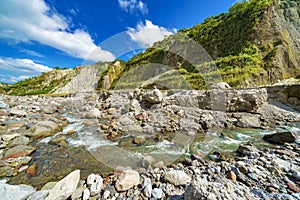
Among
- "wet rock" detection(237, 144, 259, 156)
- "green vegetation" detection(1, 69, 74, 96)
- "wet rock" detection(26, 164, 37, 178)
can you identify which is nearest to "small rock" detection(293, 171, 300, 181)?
"wet rock" detection(237, 144, 259, 156)

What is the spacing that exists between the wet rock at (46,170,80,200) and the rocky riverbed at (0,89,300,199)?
0.01 meters

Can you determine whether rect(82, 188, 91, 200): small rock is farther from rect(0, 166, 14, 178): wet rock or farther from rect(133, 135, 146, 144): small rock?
rect(133, 135, 146, 144): small rock

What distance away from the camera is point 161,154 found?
3.63m

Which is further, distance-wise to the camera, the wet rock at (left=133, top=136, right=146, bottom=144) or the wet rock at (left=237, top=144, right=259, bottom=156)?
the wet rock at (left=133, top=136, right=146, bottom=144)

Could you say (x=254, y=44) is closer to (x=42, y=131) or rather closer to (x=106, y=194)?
(x=106, y=194)

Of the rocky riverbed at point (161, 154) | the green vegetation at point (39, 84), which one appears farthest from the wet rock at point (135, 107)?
the green vegetation at point (39, 84)

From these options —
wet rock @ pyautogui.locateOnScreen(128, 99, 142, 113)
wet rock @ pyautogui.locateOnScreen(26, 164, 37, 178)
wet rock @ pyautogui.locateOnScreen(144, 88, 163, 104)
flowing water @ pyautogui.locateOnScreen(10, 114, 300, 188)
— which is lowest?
wet rock @ pyautogui.locateOnScreen(26, 164, 37, 178)

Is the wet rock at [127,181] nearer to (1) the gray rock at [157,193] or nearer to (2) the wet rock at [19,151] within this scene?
(1) the gray rock at [157,193]

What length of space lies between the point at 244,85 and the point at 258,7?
1175 cm

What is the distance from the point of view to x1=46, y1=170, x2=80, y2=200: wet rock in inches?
73.7

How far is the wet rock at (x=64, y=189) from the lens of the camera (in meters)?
1.87

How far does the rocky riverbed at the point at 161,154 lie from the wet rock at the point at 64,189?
1 centimetres

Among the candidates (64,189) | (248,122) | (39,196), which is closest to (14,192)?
(39,196)

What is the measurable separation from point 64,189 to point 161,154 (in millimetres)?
2334
